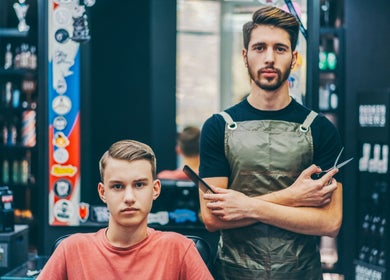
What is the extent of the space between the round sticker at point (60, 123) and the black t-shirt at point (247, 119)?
0.98 m

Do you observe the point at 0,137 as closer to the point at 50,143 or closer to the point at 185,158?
the point at 185,158

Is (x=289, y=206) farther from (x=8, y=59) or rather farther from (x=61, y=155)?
(x=8, y=59)

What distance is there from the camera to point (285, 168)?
2.46 meters

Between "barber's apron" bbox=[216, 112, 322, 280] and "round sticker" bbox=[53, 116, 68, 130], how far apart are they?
1056 mm

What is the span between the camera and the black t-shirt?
8.09 ft

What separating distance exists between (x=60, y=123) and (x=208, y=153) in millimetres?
1040

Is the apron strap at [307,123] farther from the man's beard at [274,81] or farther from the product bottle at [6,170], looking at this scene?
the product bottle at [6,170]

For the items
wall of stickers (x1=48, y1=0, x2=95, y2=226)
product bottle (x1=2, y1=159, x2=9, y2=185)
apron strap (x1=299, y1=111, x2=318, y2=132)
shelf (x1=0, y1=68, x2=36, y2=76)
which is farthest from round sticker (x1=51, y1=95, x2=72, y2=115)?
product bottle (x1=2, y1=159, x2=9, y2=185)

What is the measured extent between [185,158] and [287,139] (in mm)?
2248

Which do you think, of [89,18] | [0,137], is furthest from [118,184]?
[0,137]

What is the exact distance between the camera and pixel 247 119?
2484 millimetres

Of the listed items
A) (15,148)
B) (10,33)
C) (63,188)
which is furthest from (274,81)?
(10,33)

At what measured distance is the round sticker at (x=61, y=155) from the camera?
3230mm

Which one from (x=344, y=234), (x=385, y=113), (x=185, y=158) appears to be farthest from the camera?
(x=344, y=234)
